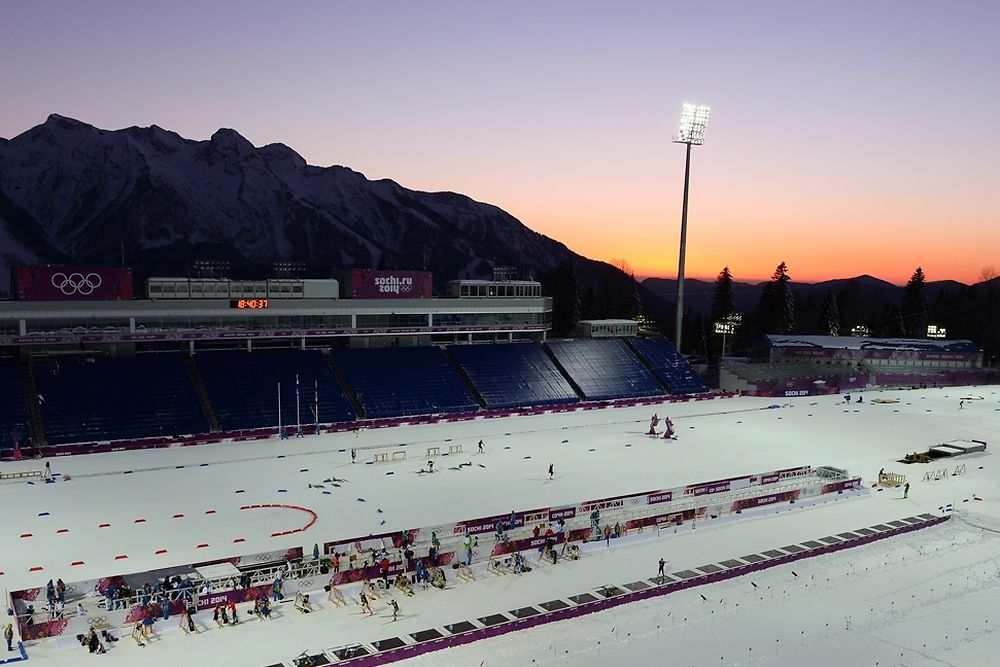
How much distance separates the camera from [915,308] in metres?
127

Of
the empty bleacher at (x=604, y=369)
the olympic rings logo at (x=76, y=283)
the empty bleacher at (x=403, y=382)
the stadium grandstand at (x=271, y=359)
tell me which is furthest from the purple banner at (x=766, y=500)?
the olympic rings logo at (x=76, y=283)

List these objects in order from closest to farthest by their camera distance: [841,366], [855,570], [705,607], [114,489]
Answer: [705,607] < [855,570] < [114,489] < [841,366]

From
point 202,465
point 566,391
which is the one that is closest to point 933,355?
point 566,391

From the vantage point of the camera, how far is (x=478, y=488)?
37.2 metres

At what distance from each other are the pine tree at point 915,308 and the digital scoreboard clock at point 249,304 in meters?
117

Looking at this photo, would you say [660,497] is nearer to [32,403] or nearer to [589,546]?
[589,546]

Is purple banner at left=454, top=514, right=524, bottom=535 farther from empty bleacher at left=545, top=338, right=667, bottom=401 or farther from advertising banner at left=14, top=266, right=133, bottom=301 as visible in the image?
empty bleacher at left=545, top=338, right=667, bottom=401

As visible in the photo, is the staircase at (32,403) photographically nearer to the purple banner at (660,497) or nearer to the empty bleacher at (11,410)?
the empty bleacher at (11,410)

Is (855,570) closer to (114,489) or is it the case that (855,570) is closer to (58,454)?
(114,489)

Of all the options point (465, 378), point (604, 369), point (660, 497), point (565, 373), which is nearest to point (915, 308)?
point (604, 369)

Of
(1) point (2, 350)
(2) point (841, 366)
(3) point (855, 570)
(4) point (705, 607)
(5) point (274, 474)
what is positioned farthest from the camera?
(2) point (841, 366)

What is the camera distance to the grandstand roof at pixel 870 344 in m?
91.1

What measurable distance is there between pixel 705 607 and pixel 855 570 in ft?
25.1

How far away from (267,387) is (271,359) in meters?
4.73
